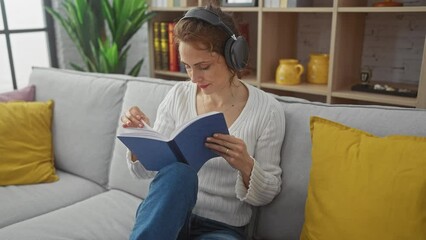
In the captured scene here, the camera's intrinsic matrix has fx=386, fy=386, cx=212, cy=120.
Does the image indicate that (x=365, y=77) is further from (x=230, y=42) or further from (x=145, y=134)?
(x=145, y=134)

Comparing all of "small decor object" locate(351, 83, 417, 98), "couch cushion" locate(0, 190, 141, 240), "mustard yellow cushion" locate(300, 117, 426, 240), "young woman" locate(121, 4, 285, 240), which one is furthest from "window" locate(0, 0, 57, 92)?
"mustard yellow cushion" locate(300, 117, 426, 240)

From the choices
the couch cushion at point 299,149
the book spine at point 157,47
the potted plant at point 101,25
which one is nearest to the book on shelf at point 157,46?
the book spine at point 157,47

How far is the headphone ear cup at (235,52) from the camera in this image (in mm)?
1128

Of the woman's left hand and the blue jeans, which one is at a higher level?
the woman's left hand

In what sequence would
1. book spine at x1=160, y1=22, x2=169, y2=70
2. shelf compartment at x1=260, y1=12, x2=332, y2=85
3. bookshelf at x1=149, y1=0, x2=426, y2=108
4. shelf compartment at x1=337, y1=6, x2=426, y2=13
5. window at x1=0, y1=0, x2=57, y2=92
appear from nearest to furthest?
shelf compartment at x1=337, y1=6, x2=426, y2=13
bookshelf at x1=149, y1=0, x2=426, y2=108
shelf compartment at x1=260, y1=12, x2=332, y2=85
book spine at x1=160, y1=22, x2=169, y2=70
window at x1=0, y1=0, x2=57, y2=92

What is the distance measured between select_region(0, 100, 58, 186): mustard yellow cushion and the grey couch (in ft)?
0.14

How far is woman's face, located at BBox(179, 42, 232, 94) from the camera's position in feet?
3.74

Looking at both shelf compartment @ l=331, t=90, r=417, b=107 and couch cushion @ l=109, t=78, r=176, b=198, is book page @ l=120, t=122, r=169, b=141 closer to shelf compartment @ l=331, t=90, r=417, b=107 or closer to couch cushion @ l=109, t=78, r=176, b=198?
couch cushion @ l=109, t=78, r=176, b=198

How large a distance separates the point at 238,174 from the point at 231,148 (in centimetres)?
13

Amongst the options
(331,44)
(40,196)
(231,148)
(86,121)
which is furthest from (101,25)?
(231,148)

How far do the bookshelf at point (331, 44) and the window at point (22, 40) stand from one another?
3.17ft

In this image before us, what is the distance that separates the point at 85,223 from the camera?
4.44 feet

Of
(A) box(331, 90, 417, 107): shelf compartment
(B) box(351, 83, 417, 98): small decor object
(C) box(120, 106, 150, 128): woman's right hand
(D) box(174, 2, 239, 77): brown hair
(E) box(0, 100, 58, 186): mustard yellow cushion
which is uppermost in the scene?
(D) box(174, 2, 239, 77): brown hair

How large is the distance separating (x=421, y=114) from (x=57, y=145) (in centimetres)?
148
